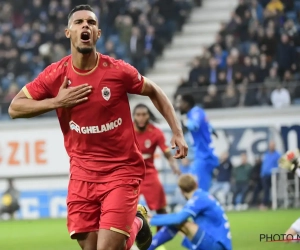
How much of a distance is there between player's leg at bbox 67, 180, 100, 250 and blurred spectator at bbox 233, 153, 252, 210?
1343 centimetres

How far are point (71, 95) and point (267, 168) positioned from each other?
45.1 feet

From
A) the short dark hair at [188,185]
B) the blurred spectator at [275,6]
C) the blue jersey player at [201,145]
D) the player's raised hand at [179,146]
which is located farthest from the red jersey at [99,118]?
the blurred spectator at [275,6]

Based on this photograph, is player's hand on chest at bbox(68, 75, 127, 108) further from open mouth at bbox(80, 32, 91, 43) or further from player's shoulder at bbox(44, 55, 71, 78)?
open mouth at bbox(80, 32, 91, 43)

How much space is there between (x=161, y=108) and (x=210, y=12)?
68.9ft

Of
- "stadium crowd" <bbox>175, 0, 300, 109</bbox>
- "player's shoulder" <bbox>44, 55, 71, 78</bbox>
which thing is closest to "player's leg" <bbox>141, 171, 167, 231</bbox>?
"player's shoulder" <bbox>44, 55, 71, 78</bbox>

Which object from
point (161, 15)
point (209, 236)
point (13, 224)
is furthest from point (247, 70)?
point (209, 236)

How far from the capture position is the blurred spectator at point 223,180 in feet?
65.2

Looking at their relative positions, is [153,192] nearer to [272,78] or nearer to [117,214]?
[117,214]

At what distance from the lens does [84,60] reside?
21.7 ft

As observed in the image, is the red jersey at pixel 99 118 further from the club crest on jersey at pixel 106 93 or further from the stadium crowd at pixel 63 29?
the stadium crowd at pixel 63 29

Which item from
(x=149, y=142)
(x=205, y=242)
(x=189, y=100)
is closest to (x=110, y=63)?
(x=205, y=242)

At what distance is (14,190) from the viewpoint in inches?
814

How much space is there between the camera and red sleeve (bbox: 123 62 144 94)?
6.70m

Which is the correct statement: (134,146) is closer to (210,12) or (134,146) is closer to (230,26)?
(230,26)
